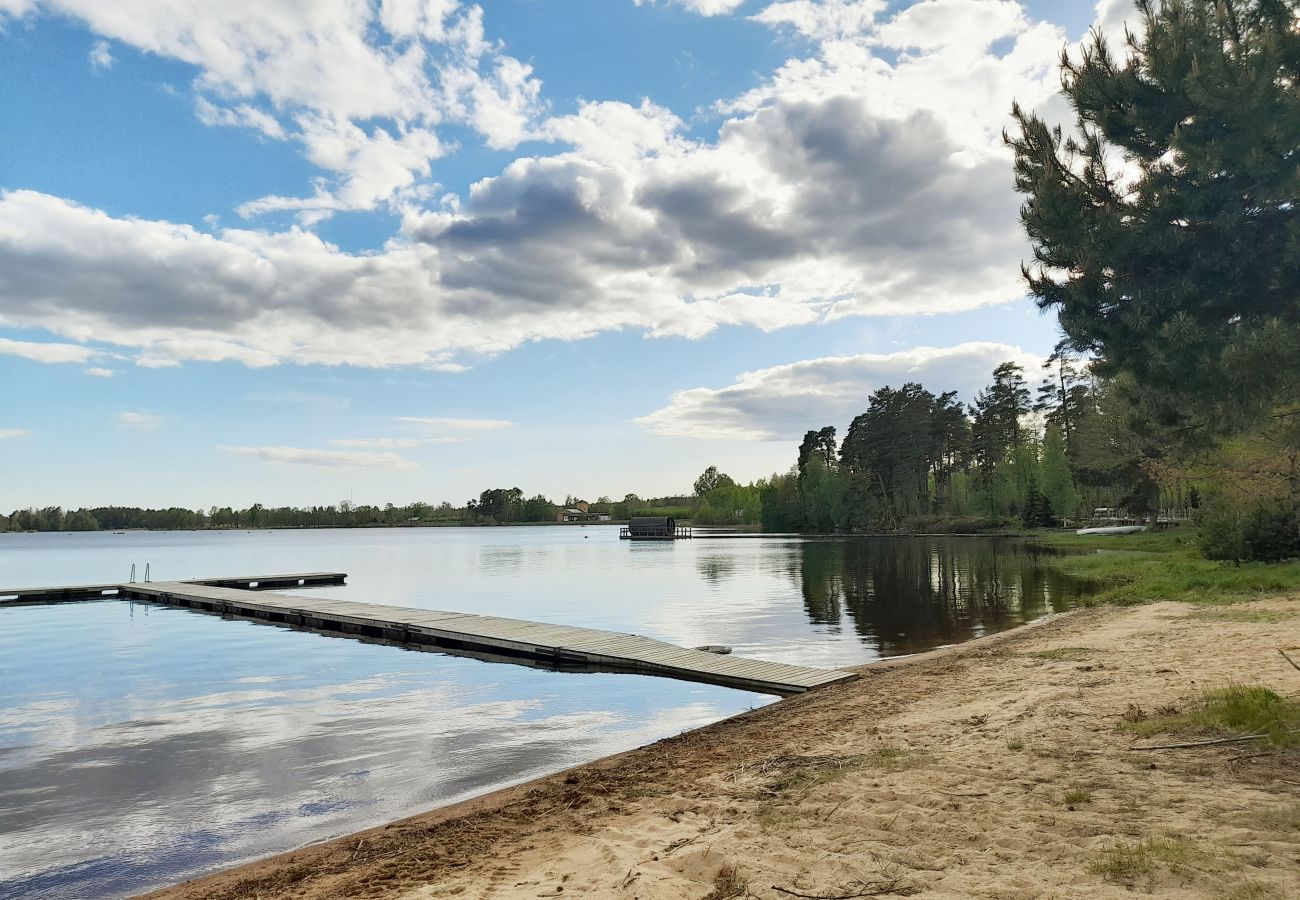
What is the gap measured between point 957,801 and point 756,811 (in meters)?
1.79

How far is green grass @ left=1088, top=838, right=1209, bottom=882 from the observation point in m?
5.00

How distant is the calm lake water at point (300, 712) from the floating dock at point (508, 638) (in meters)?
0.68

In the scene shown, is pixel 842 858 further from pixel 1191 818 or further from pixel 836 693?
pixel 836 693

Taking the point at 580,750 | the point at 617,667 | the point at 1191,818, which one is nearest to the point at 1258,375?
the point at 1191,818

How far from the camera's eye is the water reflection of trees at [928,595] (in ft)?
77.1

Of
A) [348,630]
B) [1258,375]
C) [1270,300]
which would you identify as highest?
[1270,300]

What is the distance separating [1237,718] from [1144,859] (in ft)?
12.5

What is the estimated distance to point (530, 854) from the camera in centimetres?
698

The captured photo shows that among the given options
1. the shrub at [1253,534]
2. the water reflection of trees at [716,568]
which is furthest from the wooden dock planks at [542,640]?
the shrub at [1253,534]

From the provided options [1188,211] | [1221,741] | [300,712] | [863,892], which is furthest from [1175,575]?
[300,712]

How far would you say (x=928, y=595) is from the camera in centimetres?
3309

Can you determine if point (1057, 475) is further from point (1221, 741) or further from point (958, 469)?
point (1221, 741)

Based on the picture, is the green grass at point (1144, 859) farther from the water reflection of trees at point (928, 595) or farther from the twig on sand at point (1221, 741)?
the water reflection of trees at point (928, 595)

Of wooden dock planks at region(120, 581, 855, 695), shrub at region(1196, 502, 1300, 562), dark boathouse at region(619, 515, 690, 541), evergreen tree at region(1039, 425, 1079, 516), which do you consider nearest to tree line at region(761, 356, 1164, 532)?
evergreen tree at region(1039, 425, 1079, 516)
